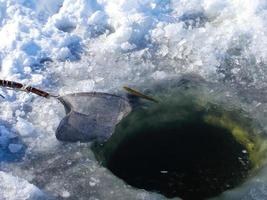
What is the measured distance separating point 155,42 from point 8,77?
1.44 metres

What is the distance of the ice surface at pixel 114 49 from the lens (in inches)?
173

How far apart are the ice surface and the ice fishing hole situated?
0.33m

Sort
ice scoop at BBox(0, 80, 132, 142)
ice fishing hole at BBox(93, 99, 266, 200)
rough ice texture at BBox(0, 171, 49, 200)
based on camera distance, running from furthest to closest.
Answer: ice scoop at BBox(0, 80, 132, 142)
ice fishing hole at BBox(93, 99, 266, 200)
rough ice texture at BBox(0, 171, 49, 200)

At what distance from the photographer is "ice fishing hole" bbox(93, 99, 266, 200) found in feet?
12.6

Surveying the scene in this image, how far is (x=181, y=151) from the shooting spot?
4.14 meters

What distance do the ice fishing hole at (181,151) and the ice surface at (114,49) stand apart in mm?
334

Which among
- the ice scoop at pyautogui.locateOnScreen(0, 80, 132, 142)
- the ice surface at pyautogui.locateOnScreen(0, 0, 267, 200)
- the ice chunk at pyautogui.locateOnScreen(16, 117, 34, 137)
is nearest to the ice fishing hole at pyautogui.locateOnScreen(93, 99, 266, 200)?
the ice scoop at pyautogui.locateOnScreen(0, 80, 132, 142)

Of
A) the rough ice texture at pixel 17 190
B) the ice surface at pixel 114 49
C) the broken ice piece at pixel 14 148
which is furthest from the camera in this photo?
the ice surface at pixel 114 49

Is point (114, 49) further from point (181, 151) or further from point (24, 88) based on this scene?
point (181, 151)

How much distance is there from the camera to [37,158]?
156 inches

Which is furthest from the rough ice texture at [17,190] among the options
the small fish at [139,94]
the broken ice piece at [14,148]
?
the small fish at [139,94]

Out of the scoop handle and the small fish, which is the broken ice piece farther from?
the small fish

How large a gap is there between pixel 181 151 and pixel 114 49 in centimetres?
134

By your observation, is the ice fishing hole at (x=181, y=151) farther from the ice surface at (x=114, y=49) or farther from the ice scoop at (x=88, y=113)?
the ice surface at (x=114, y=49)
